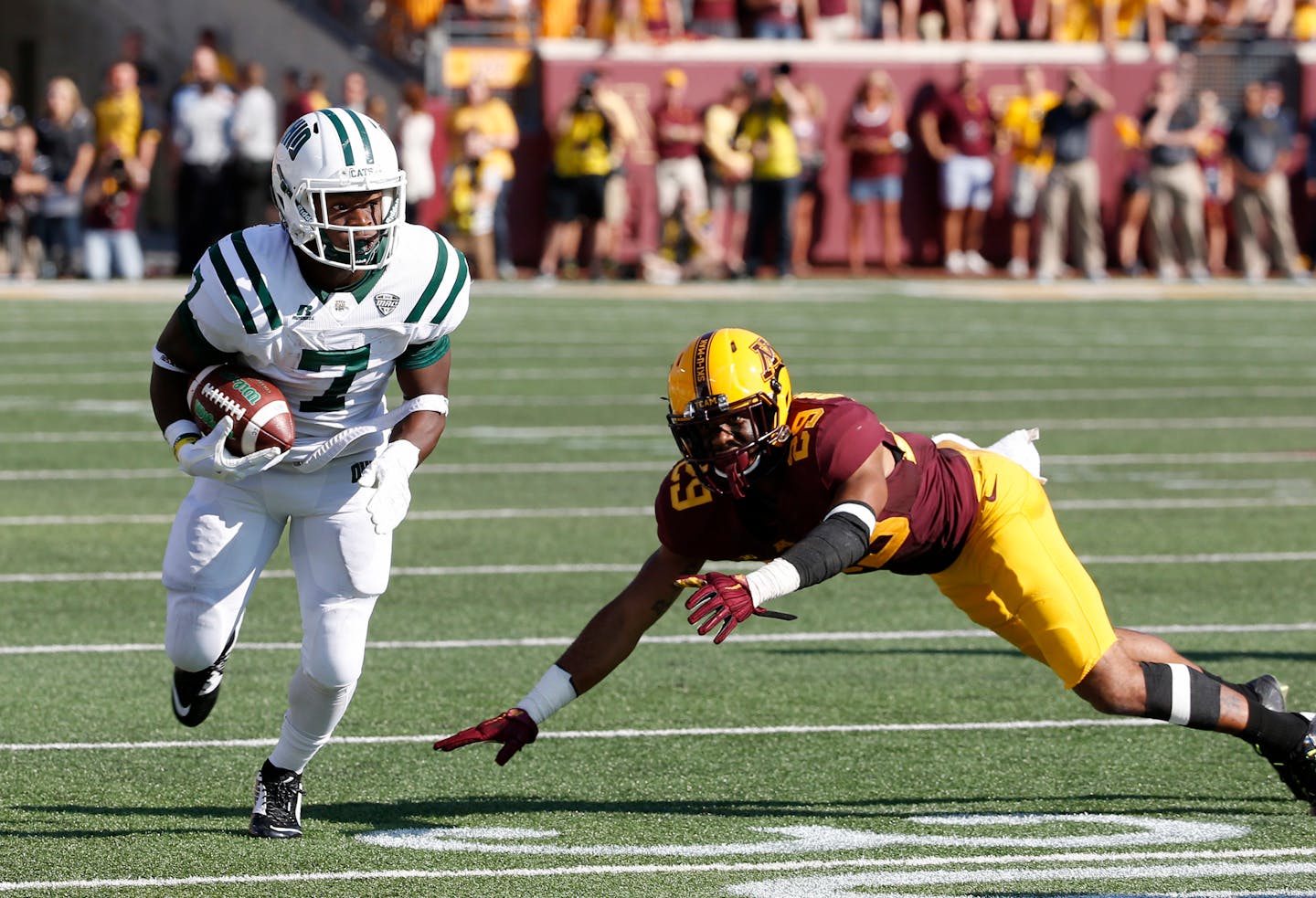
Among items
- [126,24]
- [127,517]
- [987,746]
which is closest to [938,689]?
[987,746]

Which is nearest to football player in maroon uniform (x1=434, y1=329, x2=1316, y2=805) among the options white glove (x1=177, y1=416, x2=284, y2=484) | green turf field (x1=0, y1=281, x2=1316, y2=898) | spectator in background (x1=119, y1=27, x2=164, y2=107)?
green turf field (x1=0, y1=281, x2=1316, y2=898)

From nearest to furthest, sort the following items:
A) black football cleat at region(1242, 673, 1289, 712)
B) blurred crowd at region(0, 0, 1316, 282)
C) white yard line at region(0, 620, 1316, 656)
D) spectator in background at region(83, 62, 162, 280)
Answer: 1. black football cleat at region(1242, 673, 1289, 712)
2. white yard line at region(0, 620, 1316, 656)
3. spectator in background at region(83, 62, 162, 280)
4. blurred crowd at region(0, 0, 1316, 282)

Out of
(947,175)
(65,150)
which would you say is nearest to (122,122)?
(65,150)

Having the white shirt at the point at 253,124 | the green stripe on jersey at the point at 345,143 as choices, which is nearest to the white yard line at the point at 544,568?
the green stripe on jersey at the point at 345,143

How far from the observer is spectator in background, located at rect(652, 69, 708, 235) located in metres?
19.0

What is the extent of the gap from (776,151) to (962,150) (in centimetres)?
213

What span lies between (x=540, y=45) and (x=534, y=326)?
4642 millimetres

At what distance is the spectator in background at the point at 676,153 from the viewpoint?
1898cm

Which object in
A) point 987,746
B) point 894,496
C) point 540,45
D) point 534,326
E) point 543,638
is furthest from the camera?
point 540,45

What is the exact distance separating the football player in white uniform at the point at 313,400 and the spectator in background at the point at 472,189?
13.6 meters

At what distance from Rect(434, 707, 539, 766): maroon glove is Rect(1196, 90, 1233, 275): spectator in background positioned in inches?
632

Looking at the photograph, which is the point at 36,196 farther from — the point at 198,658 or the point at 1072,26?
the point at 198,658

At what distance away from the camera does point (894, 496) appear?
193 inches

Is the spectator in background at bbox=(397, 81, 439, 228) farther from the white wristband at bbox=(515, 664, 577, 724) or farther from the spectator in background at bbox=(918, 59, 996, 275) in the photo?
the white wristband at bbox=(515, 664, 577, 724)
